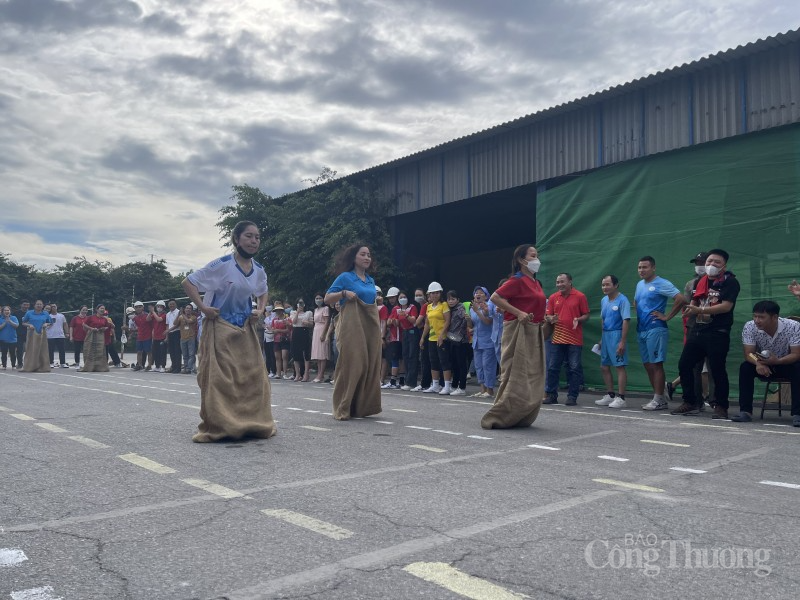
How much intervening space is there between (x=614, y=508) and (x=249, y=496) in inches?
84.9

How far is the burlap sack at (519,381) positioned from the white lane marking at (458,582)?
452 centimetres

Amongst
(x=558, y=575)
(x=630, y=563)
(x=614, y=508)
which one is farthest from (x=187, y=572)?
(x=614, y=508)

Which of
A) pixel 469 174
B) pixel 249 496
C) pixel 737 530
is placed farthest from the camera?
pixel 469 174

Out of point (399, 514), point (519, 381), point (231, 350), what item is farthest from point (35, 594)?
Result: point (519, 381)

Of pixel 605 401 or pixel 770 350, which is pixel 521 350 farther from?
pixel 605 401

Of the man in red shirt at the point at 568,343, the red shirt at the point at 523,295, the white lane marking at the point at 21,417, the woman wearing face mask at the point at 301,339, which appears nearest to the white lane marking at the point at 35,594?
the red shirt at the point at 523,295

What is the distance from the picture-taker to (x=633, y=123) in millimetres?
13328

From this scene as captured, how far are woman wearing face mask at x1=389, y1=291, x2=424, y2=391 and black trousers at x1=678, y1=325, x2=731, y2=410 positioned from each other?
5.99m

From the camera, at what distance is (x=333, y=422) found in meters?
8.34

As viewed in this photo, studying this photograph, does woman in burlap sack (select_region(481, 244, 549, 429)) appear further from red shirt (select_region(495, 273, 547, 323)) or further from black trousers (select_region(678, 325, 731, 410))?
black trousers (select_region(678, 325, 731, 410))

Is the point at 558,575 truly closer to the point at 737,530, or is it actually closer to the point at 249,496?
the point at 737,530

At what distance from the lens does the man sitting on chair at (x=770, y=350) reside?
333 inches

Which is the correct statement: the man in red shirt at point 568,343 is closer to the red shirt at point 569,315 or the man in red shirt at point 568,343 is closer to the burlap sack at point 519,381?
the red shirt at point 569,315

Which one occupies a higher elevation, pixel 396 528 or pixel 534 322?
pixel 534 322
